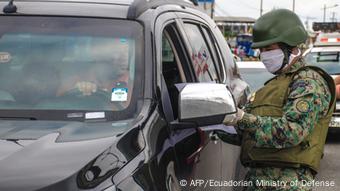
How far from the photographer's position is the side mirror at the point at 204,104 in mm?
2643

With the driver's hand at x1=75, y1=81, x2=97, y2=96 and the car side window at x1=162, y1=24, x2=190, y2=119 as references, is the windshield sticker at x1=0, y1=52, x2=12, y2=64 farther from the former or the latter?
the car side window at x1=162, y1=24, x2=190, y2=119

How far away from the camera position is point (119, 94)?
2910 millimetres

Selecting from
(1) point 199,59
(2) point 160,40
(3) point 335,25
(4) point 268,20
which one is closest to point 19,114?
(2) point 160,40

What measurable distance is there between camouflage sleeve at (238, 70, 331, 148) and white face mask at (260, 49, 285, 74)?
5.8 inches

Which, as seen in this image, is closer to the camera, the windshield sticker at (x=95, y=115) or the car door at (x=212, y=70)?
the windshield sticker at (x=95, y=115)

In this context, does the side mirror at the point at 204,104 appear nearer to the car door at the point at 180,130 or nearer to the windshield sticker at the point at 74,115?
the car door at the point at 180,130

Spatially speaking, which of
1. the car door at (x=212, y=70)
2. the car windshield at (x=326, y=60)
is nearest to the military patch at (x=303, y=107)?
the car door at (x=212, y=70)

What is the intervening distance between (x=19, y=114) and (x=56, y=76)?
33cm

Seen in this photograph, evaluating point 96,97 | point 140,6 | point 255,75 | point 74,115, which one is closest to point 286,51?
point 140,6

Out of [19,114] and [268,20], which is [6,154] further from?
[268,20]

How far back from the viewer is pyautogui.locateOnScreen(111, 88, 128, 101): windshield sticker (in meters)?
2.89

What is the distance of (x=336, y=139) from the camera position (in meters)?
11.0

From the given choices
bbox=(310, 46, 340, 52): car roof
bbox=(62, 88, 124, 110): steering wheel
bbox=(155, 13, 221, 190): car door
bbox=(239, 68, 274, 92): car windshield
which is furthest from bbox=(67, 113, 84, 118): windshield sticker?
bbox=(310, 46, 340, 52): car roof

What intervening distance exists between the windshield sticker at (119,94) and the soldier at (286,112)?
0.52 metres
